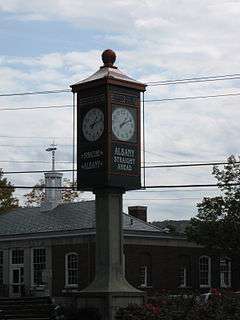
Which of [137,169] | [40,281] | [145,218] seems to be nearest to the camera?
[137,169]

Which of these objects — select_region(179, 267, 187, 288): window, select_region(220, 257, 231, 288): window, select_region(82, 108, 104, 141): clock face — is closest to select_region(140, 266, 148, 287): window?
select_region(179, 267, 187, 288): window

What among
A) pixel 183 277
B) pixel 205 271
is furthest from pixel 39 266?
pixel 205 271

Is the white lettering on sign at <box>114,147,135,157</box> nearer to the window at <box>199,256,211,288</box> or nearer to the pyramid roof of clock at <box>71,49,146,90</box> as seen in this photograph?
the pyramid roof of clock at <box>71,49,146,90</box>

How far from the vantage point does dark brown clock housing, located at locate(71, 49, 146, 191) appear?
2367 cm

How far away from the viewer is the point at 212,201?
52.1m

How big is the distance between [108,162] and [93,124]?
1373 mm

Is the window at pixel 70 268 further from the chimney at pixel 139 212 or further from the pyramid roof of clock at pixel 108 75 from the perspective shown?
the pyramid roof of clock at pixel 108 75

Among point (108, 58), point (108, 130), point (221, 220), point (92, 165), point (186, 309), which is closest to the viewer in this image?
point (186, 309)

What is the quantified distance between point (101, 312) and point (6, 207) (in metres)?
57.5

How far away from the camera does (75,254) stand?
55.0 meters

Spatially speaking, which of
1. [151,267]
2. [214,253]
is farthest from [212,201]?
[151,267]

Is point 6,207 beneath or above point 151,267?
above

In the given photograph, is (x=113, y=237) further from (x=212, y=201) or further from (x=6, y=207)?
(x=6, y=207)

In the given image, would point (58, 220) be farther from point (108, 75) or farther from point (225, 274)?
point (108, 75)
